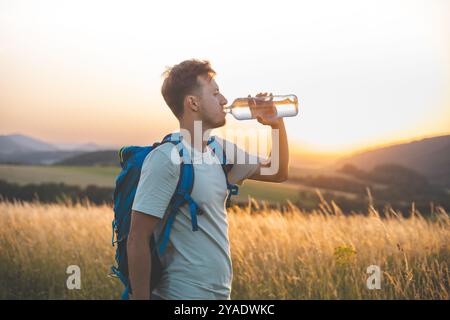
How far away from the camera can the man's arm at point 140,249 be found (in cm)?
254

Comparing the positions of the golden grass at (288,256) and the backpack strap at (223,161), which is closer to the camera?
the backpack strap at (223,161)

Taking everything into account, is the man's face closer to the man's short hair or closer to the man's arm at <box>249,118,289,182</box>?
the man's short hair

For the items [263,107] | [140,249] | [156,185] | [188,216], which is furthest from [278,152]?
[140,249]

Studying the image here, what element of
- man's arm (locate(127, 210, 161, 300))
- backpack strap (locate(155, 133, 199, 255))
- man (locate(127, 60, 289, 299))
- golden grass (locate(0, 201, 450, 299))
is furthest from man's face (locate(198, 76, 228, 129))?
golden grass (locate(0, 201, 450, 299))

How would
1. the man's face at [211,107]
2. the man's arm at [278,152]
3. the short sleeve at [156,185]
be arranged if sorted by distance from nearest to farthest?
the short sleeve at [156,185]
the man's face at [211,107]
the man's arm at [278,152]

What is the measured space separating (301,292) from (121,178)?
3350 mm

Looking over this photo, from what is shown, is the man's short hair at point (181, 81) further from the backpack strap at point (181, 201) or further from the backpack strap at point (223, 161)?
the backpack strap at point (181, 201)

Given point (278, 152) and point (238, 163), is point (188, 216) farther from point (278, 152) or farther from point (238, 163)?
point (278, 152)

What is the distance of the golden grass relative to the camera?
546cm

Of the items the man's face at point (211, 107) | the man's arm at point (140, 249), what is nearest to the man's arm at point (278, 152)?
the man's face at point (211, 107)

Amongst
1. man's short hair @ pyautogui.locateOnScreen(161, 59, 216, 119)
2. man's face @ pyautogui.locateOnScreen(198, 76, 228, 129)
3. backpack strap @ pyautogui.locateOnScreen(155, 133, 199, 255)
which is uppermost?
man's short hair @ pyautogui.locateOnScreen(161, 59, 216, 119)

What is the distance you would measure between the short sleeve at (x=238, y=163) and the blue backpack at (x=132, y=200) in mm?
385

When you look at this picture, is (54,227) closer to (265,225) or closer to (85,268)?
(85,268)
